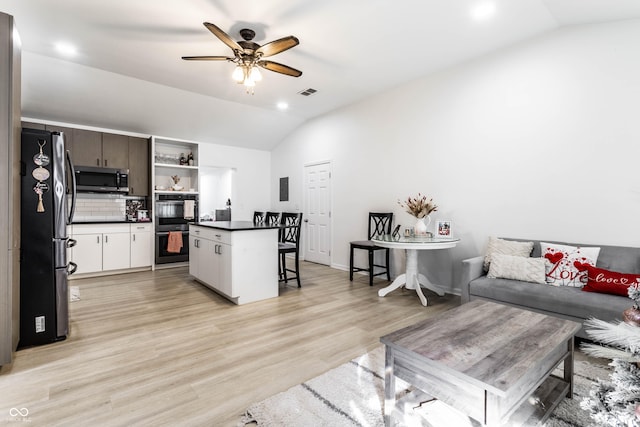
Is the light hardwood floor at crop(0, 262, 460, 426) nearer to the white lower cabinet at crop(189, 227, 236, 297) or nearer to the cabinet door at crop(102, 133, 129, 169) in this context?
the white lower cabinet at crop(189, 227, 236, 297)

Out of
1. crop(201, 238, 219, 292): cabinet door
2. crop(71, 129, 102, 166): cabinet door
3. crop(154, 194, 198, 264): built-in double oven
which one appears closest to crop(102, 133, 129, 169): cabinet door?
crop(71, 129, 102, 166): cabinet door

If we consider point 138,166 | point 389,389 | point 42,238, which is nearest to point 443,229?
point 389,389

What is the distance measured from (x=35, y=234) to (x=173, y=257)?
3259mm

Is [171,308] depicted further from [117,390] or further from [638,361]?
[638,361]

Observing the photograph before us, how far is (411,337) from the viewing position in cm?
157

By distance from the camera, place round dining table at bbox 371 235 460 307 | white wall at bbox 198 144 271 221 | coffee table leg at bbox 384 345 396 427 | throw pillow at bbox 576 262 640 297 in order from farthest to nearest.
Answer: white wall at bbox 198 144 271 221 < round dining table at bbox 371 235 460 307 < throw pillow at bbox 576 262 640 297 < coffee table leg at bbox 384 345 396 427

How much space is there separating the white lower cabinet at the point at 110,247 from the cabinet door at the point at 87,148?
42.3 inches

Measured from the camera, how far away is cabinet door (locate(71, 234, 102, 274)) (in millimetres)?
4742

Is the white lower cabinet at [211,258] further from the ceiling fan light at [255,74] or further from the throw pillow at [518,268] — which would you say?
the throw pillow at [518,268]

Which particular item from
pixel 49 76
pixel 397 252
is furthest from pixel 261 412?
pixel 49 76

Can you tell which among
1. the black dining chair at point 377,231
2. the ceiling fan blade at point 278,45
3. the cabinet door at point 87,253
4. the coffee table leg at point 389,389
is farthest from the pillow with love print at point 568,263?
the cabinet door at point 87,253

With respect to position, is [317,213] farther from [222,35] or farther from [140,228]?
[222,35]

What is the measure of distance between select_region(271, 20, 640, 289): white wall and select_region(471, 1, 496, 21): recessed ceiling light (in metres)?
0.83

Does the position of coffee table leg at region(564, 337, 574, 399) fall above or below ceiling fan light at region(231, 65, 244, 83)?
below
